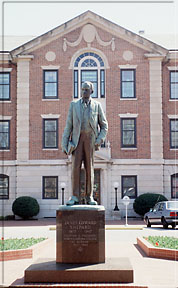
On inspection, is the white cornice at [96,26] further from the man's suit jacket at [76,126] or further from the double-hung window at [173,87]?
the man's suit jacket at [76,126]

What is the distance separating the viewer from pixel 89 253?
903 centimetres

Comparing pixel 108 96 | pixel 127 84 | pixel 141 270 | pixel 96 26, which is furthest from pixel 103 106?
pixel 141 270

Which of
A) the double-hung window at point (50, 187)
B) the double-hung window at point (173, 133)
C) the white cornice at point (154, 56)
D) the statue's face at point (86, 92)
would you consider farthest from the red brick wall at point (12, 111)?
the statue's face at point (86, 92)

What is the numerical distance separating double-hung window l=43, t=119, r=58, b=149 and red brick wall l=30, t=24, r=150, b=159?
342mm

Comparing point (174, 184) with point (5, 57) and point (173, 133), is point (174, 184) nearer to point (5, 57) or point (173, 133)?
point (173, 133)

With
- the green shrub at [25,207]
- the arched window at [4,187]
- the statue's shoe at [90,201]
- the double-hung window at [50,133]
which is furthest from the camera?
the arched window at [4,187]

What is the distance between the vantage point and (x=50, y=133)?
29.3 meters

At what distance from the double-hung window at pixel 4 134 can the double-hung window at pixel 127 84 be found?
320 inches

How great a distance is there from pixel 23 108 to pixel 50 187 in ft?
18.2

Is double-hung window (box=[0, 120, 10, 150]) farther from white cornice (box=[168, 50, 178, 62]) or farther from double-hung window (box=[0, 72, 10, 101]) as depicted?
white cornice (box=[168, 50, 178, 62])

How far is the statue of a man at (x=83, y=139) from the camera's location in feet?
32.3

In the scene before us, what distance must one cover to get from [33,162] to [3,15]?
15.5 meters

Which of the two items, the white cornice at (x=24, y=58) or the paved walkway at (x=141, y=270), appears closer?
the paved walkway at (x=141, y=270)

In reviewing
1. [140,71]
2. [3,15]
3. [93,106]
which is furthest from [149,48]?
[93,106]
